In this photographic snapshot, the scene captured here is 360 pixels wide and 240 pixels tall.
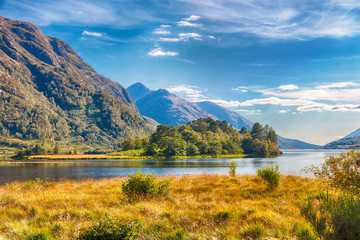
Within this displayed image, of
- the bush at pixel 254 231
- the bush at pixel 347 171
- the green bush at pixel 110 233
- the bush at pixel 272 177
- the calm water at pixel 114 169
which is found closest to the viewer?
the green bush at pixel 110 233

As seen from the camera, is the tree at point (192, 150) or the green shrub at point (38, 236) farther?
the tree at point (192, 150)

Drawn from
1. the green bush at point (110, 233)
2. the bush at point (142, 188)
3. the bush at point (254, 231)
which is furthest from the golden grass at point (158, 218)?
the green bush at point (110, 233)

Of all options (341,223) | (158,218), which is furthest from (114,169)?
(341,223)

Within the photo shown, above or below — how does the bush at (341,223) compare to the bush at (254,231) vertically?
above

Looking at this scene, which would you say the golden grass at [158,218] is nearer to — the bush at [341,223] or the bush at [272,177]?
the bush at [341,223]

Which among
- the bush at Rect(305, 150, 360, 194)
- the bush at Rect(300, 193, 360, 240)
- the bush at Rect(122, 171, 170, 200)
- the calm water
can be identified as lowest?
the calm water

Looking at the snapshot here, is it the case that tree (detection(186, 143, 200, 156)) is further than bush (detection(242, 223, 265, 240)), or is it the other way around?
tree (detection(186, 143, 200, 156))

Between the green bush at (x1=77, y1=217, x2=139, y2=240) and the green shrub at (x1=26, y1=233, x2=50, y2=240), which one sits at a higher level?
the green bush at (x1=77, y1=217, x2=139, y2=240)

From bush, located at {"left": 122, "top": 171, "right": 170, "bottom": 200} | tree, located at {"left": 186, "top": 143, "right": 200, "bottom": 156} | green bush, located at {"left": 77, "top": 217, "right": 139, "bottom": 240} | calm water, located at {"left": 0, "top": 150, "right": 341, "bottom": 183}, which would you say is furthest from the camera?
tree, located at {"left": 186, "top": 143, "right": 200, "bottom": 156}

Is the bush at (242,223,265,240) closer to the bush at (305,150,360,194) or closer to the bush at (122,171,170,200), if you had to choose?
the bush at (305,150,360,194)

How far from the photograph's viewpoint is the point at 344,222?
6.36 metres

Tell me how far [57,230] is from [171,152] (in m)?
155

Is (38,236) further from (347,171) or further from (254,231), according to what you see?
(347,171)

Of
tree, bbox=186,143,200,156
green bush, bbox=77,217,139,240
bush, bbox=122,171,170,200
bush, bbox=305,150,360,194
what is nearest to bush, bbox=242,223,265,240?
green bush, bbox=77,217,139,240
